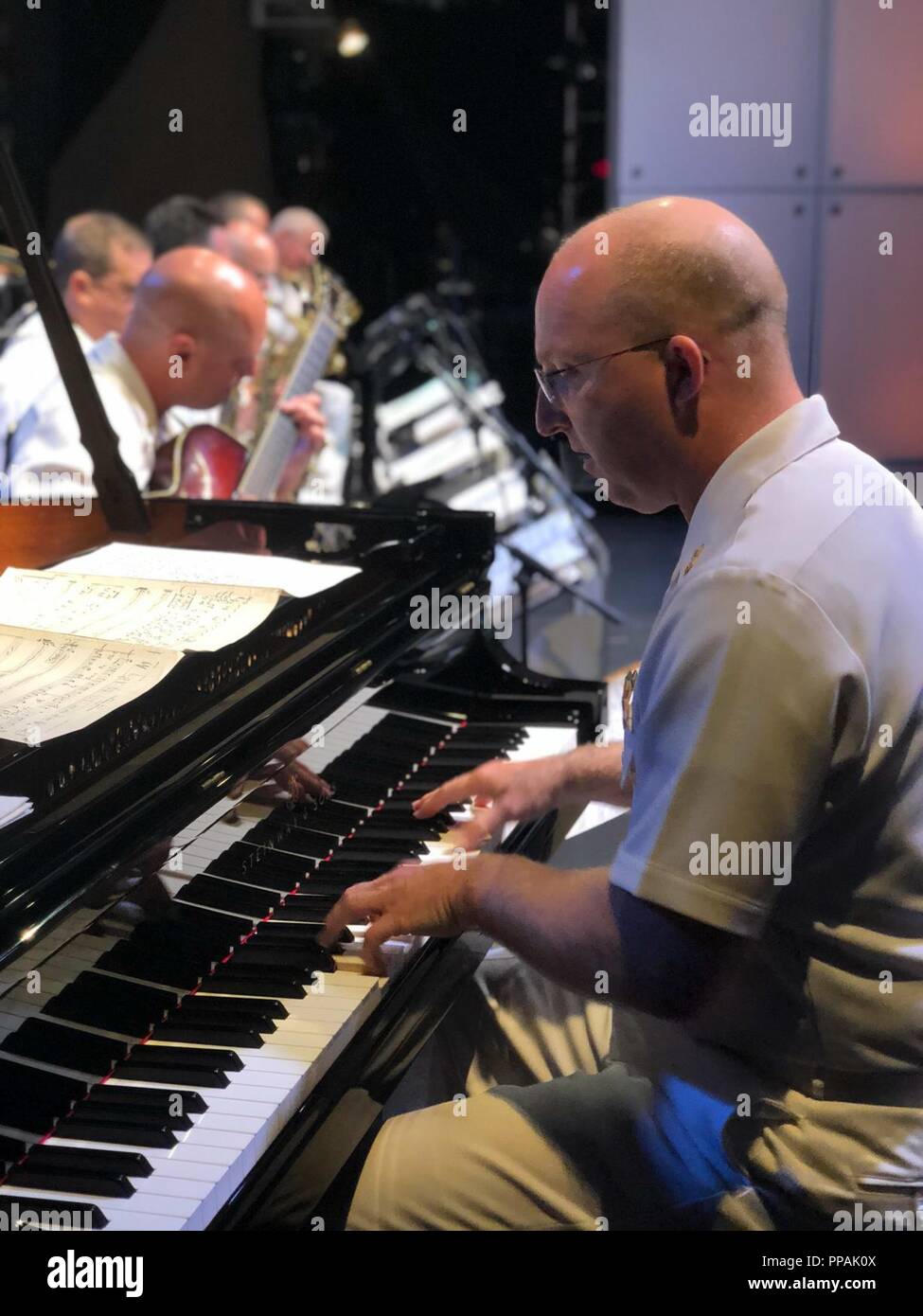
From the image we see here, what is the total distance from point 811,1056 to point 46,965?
2.33 feet

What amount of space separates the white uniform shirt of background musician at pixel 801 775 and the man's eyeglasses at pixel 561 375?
132 mm

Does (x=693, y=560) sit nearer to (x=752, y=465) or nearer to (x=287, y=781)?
(x=752, y=465)

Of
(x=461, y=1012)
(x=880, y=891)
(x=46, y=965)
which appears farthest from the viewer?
(x=461, y=1012)

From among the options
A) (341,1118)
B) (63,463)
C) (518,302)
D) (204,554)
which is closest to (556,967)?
(341,1118)

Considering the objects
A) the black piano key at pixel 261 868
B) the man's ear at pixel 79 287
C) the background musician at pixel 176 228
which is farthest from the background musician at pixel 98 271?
the black piano key at pixel 261 868

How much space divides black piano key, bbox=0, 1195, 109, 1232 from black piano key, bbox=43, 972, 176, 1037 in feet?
0.51

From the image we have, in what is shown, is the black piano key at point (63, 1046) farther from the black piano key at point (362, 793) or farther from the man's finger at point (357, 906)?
the black piano key at point (362, 793)

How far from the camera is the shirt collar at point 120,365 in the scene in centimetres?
359

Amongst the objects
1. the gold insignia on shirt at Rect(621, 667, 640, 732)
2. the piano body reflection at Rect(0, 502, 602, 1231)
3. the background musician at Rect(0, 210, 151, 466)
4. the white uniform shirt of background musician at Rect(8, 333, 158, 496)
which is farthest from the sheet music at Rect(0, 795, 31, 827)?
the background musician at Rect(0, 210, 151, 466)

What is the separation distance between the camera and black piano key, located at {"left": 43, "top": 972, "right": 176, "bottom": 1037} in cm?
116

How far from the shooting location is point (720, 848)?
1146mm

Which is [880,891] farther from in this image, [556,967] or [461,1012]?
[461,1012]

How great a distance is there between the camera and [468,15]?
7887 mm

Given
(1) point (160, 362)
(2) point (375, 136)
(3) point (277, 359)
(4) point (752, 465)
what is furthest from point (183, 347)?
(2) point (375, 136)
